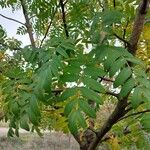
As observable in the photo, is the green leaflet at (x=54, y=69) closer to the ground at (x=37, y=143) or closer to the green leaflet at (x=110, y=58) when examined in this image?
the green leaflet at (x=110, y=58)

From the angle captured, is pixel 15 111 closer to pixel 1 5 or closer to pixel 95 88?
pixel 95 88

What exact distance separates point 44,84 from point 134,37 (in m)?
0.57

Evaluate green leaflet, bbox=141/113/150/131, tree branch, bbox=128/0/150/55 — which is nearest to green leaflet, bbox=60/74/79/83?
green leaflet, bbox=141/113/150/131

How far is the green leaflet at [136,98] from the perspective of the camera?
53.9 inches

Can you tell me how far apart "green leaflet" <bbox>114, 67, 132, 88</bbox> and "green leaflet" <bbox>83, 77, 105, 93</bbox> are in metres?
0.06

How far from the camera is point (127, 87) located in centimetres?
144

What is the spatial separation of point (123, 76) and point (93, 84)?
0.36 ft

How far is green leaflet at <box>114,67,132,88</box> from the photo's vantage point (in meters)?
1.46

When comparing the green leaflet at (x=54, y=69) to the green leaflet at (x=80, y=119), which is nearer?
the green leaflet at (x=80, y=119)

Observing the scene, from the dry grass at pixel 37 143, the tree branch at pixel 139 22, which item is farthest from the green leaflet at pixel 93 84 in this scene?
the dry grass at pixel 37 143

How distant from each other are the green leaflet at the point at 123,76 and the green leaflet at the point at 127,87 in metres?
0.02

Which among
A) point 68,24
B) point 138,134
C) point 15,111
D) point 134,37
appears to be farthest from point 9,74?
point 138,134

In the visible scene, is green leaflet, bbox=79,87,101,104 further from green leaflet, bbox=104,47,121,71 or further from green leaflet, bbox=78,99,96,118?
green leaflet, bbox=104,47,121,71

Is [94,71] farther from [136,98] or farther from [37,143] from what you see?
[37,143]
